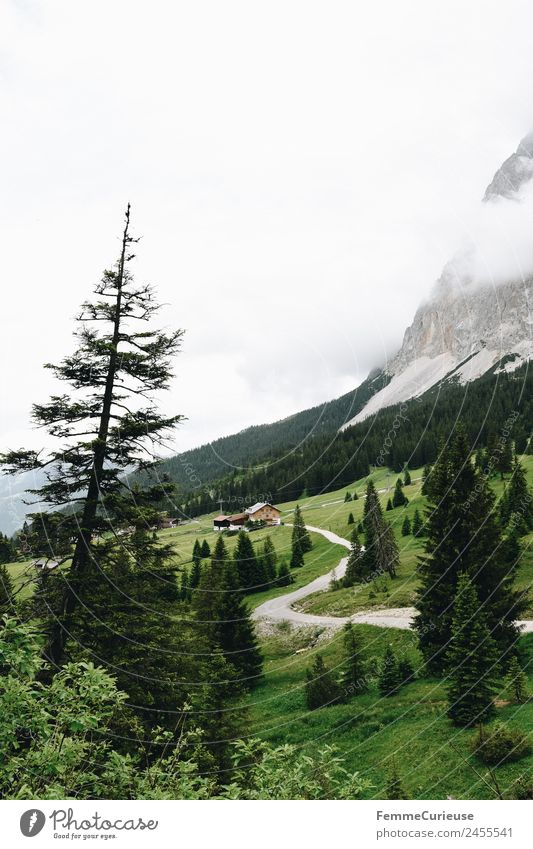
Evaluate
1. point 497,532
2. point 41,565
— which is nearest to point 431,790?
point 41,565

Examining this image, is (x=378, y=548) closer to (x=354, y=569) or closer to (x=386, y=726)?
(x=354, y=569)

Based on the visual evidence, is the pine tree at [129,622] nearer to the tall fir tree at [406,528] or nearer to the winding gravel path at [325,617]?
the winding gravel path at [325,617]

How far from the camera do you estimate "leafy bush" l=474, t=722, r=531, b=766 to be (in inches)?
433

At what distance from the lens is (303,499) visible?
10800cm

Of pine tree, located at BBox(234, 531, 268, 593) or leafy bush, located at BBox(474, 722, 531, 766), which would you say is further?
pine tree, located at BBox(234, 531, 268, 593)

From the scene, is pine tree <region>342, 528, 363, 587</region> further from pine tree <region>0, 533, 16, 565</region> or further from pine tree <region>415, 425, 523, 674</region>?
pine tree <region>0, 533, 16, 565</region>

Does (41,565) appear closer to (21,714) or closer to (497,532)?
(21,714)

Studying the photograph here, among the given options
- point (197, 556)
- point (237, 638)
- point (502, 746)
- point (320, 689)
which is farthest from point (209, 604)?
point (502, 746)

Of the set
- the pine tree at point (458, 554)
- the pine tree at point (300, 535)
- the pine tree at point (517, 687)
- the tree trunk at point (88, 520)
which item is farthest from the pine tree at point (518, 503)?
the tree trunk at point (88, 520)
